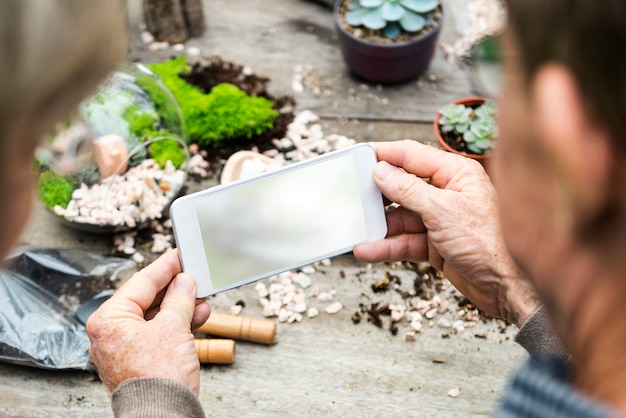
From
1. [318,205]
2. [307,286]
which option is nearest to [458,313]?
[307,286]

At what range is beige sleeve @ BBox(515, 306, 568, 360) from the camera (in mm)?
992

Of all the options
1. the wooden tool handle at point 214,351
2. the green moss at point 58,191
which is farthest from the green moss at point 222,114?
the wooden tool handle at point 214,351

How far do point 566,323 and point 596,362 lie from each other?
40 mm

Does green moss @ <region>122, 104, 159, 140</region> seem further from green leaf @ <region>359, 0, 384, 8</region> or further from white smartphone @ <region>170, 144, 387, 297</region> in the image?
green leaf @ <region>359, 0, 384, 8</region>

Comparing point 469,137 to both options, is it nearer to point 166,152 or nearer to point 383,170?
point 383,170

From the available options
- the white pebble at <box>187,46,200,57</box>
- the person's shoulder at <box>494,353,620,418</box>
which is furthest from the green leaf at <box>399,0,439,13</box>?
the person's shoulder at <box>494,353,620,418</box>

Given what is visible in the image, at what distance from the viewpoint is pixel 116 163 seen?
144 centimetres

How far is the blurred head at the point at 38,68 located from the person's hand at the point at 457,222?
2.16 feet

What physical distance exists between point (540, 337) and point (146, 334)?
59cm

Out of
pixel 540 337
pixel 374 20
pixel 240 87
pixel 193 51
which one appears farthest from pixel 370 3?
pixel 540 337

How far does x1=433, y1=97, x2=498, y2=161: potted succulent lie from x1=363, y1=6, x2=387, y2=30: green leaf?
286mm

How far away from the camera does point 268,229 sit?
117 centimetres

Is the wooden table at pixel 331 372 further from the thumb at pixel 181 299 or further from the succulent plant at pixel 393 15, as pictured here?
the succulent plant at pixel 393 15

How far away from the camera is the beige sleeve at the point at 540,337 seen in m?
0.99
